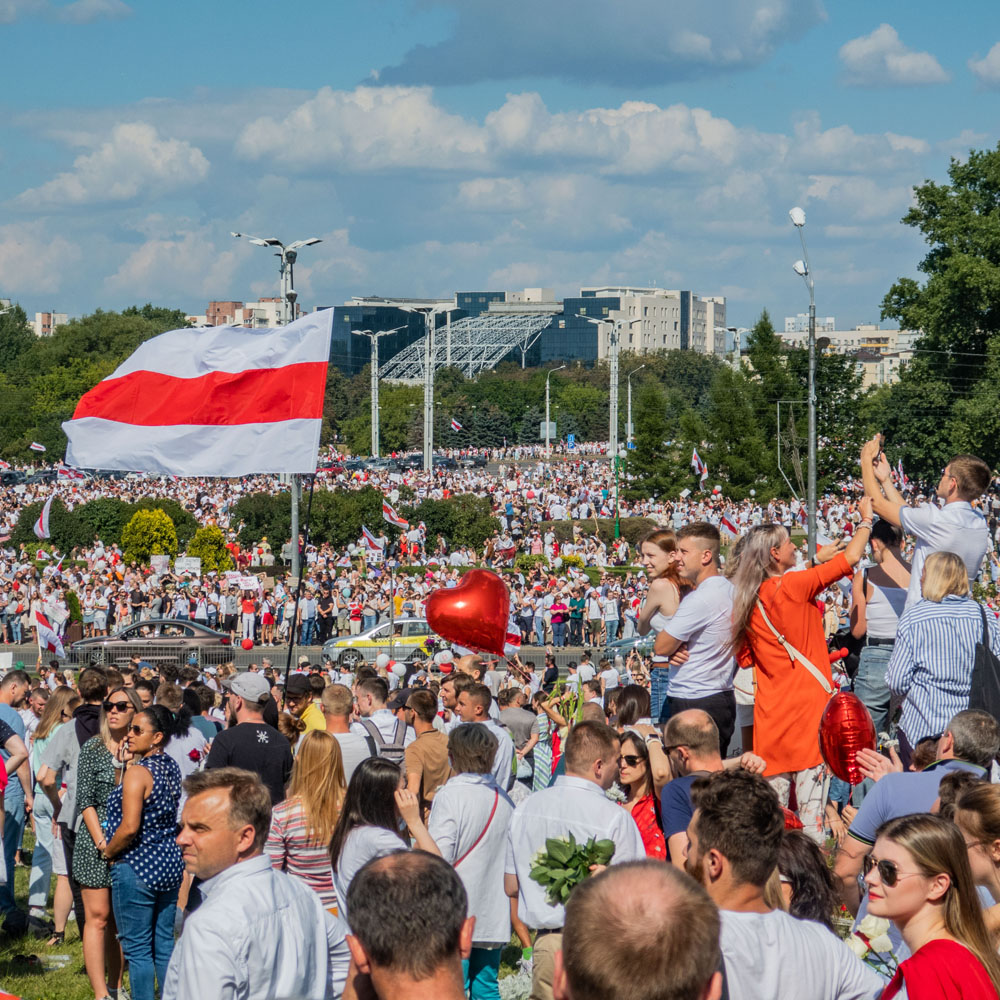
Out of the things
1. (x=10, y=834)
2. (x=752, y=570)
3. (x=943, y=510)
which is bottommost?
(x=10, y=834)

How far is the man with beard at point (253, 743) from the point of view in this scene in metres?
6.78

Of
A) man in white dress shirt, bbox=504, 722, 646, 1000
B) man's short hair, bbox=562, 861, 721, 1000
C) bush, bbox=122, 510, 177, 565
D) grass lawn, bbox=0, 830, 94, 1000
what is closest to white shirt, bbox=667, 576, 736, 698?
man in white dress shirt, bbox=504, 722, 646, 1000

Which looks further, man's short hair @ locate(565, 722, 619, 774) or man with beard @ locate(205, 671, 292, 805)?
man with beard @ locate(205, 671, 292, 805)

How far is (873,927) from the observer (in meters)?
4.17

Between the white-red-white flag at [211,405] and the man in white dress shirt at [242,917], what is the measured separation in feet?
18.1

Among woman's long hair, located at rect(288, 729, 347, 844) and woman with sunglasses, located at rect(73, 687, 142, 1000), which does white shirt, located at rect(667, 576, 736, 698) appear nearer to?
woman's long hair, located at rect(288, 729, 347, 844)

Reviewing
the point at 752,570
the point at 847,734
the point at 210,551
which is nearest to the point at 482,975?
the point at 847,734

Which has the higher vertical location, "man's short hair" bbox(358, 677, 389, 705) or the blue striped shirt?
the blue striped shirt

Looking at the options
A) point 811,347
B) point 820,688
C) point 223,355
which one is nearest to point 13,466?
point 811,347

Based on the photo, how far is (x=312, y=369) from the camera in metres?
9.72

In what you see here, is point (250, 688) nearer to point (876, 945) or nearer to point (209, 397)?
point (209, 397)

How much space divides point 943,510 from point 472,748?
263 cm

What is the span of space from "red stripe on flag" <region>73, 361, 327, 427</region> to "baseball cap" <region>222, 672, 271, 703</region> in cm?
297

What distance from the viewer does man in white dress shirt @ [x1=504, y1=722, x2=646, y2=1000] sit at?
15.6ft
